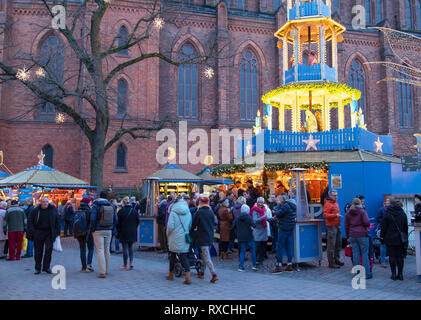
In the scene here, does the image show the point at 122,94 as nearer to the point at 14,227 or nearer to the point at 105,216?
the point at 14,227

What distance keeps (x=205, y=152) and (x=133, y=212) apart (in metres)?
20.0

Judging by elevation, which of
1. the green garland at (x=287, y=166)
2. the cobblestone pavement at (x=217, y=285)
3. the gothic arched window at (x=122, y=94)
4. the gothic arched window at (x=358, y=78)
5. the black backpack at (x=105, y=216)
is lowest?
the cobblestone pavement at (x=217, y=285)

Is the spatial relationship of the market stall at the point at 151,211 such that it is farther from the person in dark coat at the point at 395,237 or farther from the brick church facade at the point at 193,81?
the brick church facade at the point at 193,81

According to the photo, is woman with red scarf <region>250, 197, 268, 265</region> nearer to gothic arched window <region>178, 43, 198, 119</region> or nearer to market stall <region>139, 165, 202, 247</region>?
market stall <region>139, 165, 202, 247</region>

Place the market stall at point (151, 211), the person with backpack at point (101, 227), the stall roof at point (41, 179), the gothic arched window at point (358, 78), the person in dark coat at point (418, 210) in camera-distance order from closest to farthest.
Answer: the person with backpack at point (101, 227) → the person in dark coat at point (418, 210) → the market stall at point (151, 211) → the stall roof at point (41, 179) → the gothic arched window at point (358, 78)

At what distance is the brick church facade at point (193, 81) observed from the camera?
89.1 feet

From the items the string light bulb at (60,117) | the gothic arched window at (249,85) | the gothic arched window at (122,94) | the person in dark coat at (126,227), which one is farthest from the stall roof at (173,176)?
the gothic arched window at (249,85)

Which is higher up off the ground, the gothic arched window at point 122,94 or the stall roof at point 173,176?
the gothic arched window at point 122,94

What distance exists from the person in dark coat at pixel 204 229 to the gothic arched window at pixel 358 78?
2931cm

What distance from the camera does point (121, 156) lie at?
92.6ft

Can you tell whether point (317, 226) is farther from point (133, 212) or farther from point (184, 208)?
point (133, 212)

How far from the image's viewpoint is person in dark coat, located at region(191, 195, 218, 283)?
8.27m

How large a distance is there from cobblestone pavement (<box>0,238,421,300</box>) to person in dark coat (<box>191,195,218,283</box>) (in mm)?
624

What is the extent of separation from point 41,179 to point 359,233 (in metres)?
13.5
